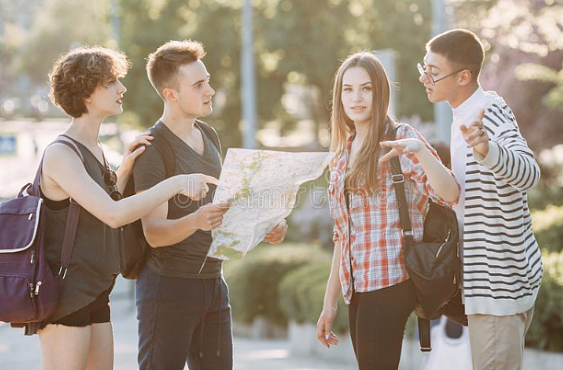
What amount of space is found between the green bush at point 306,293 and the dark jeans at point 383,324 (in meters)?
4.74

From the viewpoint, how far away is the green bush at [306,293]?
8703 mm

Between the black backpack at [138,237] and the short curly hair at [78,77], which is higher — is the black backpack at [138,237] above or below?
below

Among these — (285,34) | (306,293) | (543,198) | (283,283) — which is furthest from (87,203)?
(285,34)

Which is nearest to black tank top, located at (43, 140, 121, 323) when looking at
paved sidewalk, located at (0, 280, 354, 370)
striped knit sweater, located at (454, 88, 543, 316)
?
striped knit sweater, located at (454, 88, 543, 316)

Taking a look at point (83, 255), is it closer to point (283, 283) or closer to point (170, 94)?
point (170, 94)

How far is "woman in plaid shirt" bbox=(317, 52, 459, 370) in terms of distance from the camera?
141 inches

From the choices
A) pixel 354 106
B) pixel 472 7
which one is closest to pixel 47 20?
pixel 472 7

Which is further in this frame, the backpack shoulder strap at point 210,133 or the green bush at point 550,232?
the green bush at point 550,232

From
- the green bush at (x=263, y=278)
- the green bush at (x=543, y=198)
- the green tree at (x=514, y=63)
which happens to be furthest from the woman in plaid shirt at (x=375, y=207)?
the green bush at (x=543, y=198)

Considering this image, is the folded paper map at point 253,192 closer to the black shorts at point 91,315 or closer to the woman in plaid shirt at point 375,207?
the woman in plaid shirt at point 375,207

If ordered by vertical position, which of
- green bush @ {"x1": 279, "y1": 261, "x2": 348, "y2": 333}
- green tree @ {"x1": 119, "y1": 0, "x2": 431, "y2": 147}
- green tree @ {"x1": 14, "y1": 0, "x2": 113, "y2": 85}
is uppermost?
green tree @ {"x1": 14, "y1": 0, "x2": 113, "y2": 85}

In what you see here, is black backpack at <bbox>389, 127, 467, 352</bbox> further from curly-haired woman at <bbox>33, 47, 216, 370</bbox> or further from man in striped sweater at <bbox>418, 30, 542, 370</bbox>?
curly-haired woman at <bbox>33, 47, 216, 370</bbox>

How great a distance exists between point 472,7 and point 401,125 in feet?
49.9

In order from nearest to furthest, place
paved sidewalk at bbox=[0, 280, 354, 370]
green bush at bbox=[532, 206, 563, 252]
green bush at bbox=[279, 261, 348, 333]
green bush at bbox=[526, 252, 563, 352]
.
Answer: green bush at bbox=[526, 252, 563, 352] < paved sidewalk at bbox=[0, 280, 354, 370] < green bush at bbox=[279, 261, 348, 333] < green bush at bbox=[532, 206, 563, 252]
